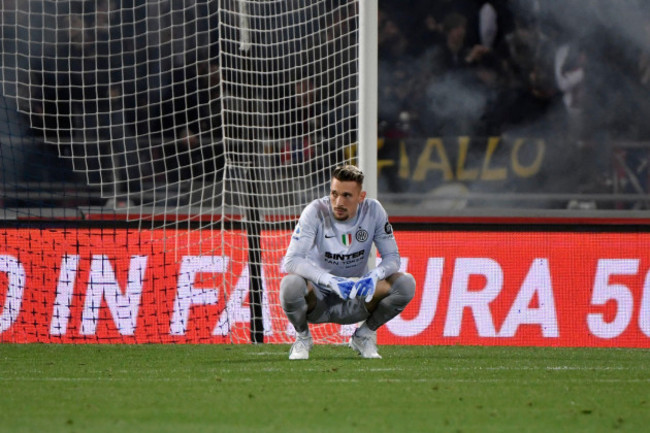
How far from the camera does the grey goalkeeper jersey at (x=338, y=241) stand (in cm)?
754

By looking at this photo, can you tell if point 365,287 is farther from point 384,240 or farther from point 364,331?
point 364,331

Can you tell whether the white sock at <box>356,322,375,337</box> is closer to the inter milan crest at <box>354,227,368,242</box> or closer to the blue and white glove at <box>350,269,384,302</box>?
the blue and white glove at <box>350,269,384,302</box>

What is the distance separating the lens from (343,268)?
304 inches

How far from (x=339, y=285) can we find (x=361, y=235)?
45cm

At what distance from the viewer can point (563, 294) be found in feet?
34.3

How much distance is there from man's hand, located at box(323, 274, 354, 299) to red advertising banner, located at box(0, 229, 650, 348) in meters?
2.73

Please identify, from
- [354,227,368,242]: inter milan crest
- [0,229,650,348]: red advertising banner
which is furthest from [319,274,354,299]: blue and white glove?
[0,229,650,348]: red advertising banner

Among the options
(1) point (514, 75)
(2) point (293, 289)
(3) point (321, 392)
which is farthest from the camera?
(1) point (514, 75)

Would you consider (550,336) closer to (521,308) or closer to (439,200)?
A: (521,308)

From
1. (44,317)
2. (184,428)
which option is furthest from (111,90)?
(184,428)

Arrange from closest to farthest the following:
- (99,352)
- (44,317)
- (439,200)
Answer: (99,352), (44,317), (439,200)

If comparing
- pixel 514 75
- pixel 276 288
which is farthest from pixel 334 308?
pixel 514 75

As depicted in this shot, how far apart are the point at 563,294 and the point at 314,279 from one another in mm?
3728

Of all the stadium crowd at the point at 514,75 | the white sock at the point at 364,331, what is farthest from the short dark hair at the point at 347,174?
the stadium crowd at the point at 514,75
